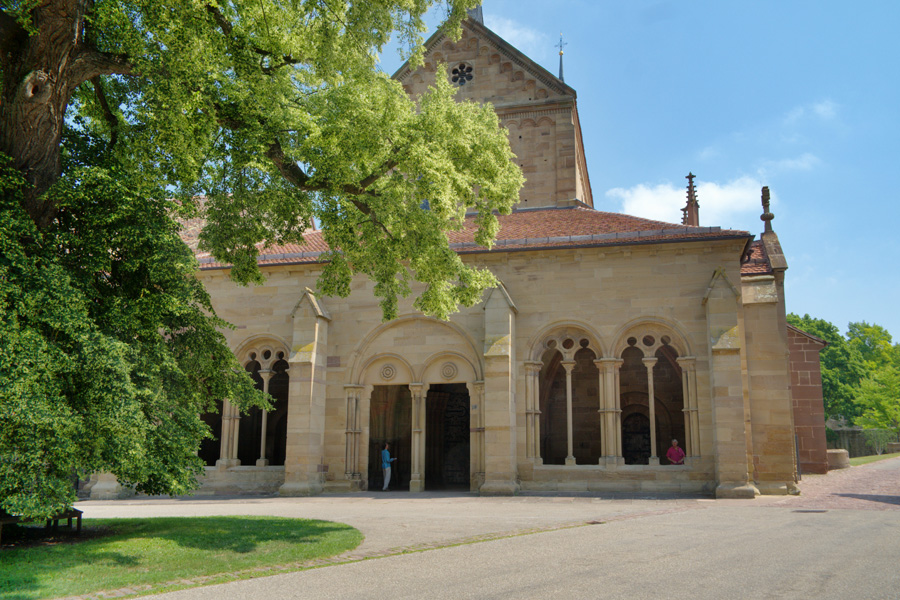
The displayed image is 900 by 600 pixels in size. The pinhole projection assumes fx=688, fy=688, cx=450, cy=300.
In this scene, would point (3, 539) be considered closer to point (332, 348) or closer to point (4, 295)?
point (4, 295)

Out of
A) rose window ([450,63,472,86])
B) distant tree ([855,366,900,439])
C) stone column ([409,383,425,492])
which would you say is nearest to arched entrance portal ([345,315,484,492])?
stone column ([409,383,425,492])

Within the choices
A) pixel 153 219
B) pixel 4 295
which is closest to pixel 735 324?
pixel 153 219

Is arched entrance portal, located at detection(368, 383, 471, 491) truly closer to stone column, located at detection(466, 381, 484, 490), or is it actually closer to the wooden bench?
stone column, located at detection(466, 381, 484, 490)

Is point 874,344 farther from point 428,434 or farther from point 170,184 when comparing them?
point 170,184

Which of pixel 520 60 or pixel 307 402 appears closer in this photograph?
pixel 307 402

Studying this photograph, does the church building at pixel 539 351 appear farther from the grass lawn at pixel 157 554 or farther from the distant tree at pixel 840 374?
the distant tree at pixel 840 374

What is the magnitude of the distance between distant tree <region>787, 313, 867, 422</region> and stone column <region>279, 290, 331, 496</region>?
56553mm

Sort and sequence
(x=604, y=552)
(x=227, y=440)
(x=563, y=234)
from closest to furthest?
1. (x=604, y=552)
2. (x=563, y=234)
3. (x=227, y=440)

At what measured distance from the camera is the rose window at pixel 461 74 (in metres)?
25.3

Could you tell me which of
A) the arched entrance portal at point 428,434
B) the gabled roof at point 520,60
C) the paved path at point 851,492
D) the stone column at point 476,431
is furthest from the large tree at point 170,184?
the gabled roof at point 520,60

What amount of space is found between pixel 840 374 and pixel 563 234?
59773 mm

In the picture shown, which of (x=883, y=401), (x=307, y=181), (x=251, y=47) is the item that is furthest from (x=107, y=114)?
(x=883, y=401)

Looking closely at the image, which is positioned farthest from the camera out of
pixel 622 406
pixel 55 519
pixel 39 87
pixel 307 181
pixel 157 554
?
pixel 622 406

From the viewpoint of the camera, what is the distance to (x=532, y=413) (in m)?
18.2
